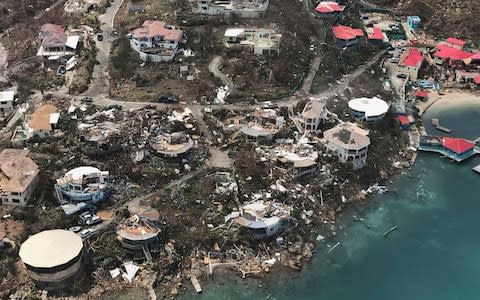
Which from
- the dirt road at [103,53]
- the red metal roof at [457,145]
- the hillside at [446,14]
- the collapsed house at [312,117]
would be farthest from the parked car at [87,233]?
the hillside at [446,14]

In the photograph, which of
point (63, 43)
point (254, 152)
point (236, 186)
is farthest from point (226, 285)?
point (63, 43)

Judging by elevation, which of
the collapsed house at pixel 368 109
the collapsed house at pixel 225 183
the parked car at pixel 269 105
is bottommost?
the collapsed house at pixel 368 109

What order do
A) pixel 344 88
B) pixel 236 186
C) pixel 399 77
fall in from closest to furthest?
pixel 236 186 → pixel 344 88 → pixel 399 77

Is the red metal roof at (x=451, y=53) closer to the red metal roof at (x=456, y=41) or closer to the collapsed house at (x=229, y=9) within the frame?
the red metal roof at (x=456, y=41)

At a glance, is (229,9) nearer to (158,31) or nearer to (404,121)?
(158,31)

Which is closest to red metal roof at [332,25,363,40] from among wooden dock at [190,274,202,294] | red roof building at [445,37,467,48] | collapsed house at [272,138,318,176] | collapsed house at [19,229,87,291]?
red roof building at [445,37,467,48]

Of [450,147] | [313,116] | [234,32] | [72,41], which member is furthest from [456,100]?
[72,41]

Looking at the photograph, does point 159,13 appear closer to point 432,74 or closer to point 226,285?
point 432,74
